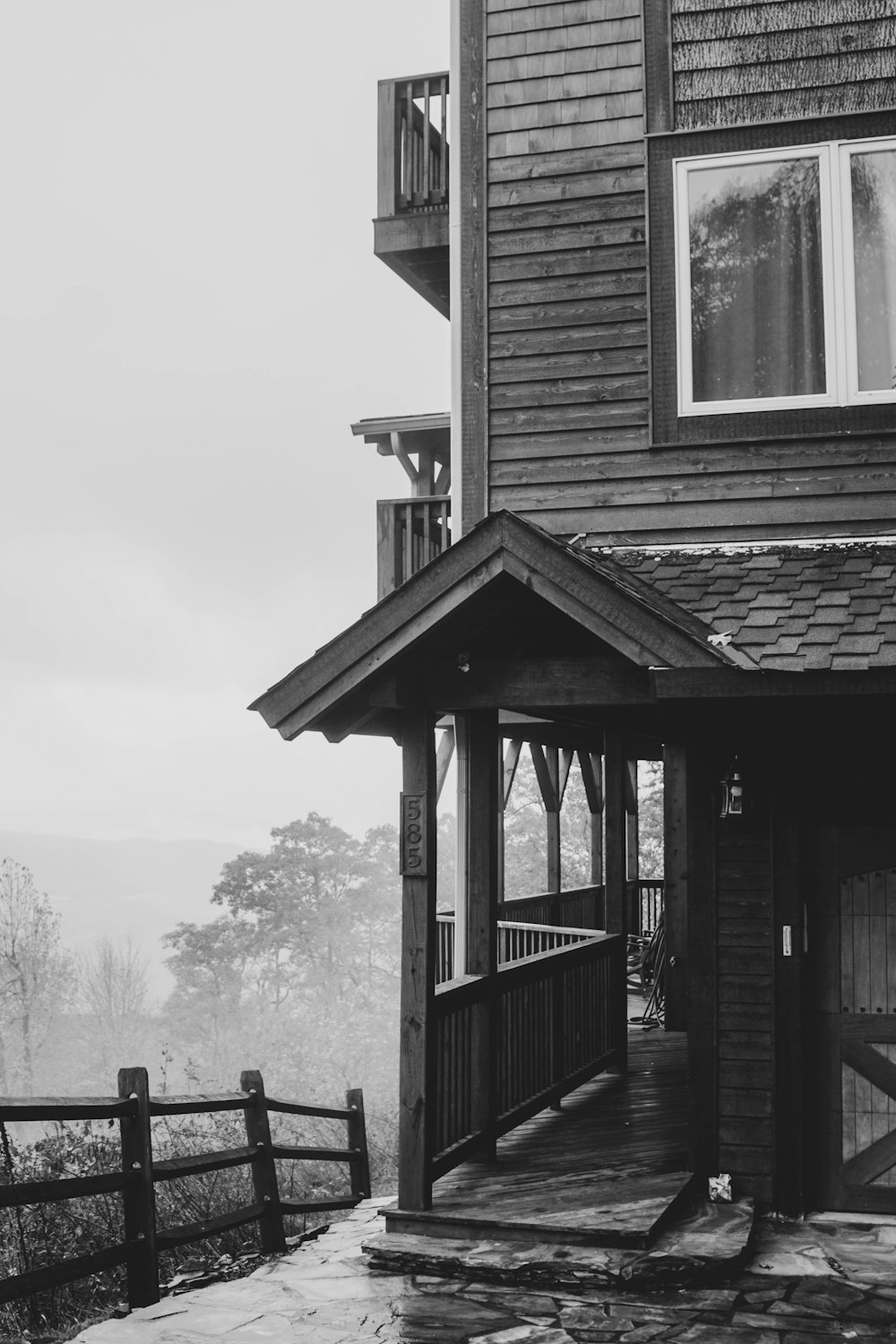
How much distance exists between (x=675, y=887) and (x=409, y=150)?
21.3ft

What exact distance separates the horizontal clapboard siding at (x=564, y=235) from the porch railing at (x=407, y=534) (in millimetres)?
2356

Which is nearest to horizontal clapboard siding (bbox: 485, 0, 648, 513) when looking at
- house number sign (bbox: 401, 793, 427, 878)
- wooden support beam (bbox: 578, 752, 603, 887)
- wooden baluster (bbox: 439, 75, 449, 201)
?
wooden baluster (bbox: 439, 75, 449, 201)

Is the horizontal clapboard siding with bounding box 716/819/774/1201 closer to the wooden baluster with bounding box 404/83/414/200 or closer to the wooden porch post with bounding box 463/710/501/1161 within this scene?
the wooden porch post with bounding box 463/710/501/1161

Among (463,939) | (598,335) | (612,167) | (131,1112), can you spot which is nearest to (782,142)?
(612,167)

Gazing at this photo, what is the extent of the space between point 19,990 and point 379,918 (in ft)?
32.2

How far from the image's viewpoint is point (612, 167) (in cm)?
794

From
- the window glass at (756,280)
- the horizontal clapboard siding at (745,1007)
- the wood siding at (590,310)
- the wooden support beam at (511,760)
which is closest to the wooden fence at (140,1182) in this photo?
the horizontal clapboard siding at (745,1007)

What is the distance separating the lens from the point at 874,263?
24.7 ft

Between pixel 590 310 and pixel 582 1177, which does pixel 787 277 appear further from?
pixel 582 1177

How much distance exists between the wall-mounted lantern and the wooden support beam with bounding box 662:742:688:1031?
4172 millimetres

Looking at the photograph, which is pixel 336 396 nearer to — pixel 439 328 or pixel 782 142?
pixel 439 328

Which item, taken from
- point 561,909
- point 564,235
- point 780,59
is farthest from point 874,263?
point 561,909

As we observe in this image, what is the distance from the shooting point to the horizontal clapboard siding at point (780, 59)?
25.0 ft

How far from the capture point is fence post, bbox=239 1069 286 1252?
6805mm
